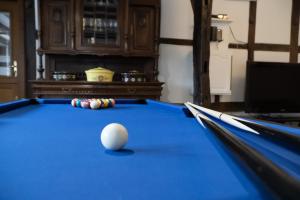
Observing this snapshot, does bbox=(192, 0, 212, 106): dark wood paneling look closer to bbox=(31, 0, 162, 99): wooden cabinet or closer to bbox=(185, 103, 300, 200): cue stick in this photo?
bbox=(31, 0, 162, 99): wooden cabinet

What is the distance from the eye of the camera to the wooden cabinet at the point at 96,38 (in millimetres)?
3436

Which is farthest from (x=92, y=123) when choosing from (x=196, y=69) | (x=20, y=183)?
(x=196, y=69)

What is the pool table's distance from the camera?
22.5 inches

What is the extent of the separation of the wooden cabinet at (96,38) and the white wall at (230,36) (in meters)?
0.51

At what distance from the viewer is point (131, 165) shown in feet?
2.48

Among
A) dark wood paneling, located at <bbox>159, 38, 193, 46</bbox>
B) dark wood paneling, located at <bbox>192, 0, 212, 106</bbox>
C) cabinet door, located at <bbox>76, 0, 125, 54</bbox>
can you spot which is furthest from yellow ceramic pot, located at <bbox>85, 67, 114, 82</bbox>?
dark wood paneling, located at <bbox>192, 0, 212, 106</bbox>

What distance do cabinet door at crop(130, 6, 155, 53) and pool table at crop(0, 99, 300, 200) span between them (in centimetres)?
250

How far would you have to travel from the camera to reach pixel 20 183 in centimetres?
61

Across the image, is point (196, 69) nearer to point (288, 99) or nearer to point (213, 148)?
point (288, 99)

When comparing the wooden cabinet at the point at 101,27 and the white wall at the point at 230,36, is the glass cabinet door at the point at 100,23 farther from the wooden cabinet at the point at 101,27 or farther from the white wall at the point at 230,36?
the white wall at the point at 230,36

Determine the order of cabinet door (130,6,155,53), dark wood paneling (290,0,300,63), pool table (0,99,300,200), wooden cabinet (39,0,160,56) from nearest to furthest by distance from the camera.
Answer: pool table (0,99,300,200) < wooden cabinet (39,0,160,56) < cabinet door (130,6,155,53) < dark wood paneling (290,0,300,63)

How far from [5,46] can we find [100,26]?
140 cm

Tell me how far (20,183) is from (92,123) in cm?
85

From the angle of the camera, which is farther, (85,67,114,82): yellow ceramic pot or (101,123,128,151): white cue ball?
(85,67,114,82): yellow ceramic pot
